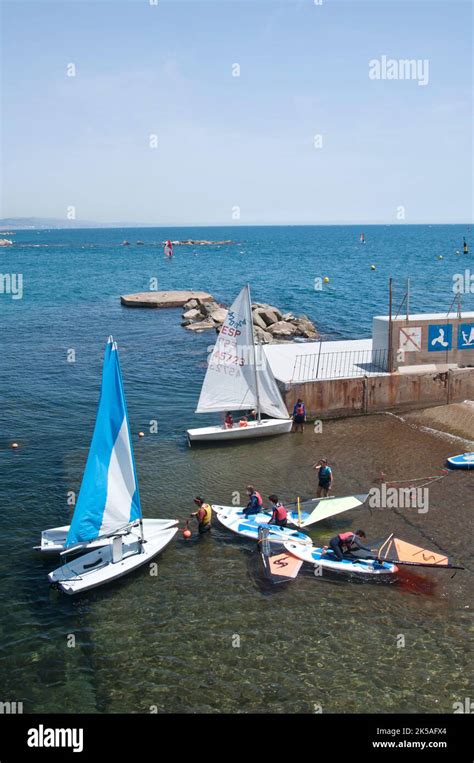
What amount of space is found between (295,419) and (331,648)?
17316 millimetres

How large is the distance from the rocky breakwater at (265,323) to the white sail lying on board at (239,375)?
1641cm

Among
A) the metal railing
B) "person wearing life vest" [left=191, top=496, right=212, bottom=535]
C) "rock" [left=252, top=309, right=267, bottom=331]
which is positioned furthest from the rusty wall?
"rock" [left=252, top=309, right=267, bottom=331]

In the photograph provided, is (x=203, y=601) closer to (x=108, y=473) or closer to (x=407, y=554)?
(x=108, y=473)

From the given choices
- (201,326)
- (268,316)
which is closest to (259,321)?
(268,316)

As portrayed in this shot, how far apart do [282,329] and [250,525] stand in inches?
1395

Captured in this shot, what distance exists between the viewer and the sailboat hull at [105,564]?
20130 mm

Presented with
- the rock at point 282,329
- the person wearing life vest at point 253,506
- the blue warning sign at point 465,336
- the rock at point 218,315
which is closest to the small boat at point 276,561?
the person wearing life vest at point 253,506

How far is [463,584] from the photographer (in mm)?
20328

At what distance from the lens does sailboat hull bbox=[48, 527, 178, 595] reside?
20.1m

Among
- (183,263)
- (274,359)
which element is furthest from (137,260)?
(274,359)

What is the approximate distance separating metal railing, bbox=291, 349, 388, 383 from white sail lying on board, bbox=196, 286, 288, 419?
7.85ft

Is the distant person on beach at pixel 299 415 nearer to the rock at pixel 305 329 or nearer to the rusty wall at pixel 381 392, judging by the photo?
the rusty wall at pixel 381 392

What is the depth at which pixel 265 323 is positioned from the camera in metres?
60.1
